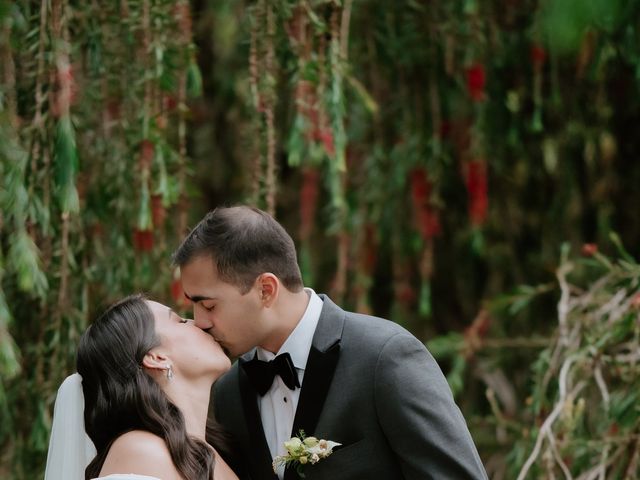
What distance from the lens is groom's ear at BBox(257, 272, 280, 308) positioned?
2.72 meters

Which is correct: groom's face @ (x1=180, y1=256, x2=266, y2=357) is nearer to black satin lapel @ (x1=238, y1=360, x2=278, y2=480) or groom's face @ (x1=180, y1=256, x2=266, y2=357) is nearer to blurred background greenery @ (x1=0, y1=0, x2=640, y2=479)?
black satin lapel @ (x1=238, y1=360, x2=278, y2=480)

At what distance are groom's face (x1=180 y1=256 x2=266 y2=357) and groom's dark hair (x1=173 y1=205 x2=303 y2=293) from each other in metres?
0.02

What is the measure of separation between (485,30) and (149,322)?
7.63ft

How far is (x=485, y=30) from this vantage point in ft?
14.9

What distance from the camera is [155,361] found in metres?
2.80

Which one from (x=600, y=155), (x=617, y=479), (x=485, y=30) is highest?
(x=485, y=30)

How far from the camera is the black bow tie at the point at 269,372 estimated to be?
9.09 feet

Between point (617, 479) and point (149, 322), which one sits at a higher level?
point (149, 322)

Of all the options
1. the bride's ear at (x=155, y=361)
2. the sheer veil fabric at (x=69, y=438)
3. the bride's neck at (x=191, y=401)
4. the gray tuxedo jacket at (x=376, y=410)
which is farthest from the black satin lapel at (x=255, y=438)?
the sheer veil fabric at (x=69, y=438)

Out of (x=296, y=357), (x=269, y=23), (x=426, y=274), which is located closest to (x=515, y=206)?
(x=426, y=274)

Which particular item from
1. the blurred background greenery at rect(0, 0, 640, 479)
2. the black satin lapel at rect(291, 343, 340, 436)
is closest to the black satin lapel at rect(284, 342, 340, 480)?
the black satin lapel at rect(291, 343, 340, 436)

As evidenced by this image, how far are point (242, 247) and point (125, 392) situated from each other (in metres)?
0.49

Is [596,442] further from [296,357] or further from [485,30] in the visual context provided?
[485,30]

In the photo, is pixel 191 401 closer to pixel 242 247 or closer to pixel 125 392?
pixel 125 392
